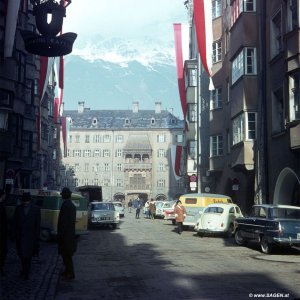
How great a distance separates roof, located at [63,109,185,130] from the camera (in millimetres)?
105812

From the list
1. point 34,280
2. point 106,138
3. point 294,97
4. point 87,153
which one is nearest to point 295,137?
point 294,97

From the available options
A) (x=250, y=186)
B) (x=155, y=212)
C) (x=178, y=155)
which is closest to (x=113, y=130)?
(x=178, y=155)

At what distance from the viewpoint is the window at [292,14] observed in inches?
834

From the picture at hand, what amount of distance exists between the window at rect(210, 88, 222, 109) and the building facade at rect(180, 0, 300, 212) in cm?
107

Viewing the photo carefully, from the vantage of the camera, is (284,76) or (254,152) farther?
(254,152)

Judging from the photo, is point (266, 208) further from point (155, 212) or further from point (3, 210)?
point (155, 212)

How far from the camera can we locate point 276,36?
25094 mm

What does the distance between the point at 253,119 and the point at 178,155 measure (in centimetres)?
2449

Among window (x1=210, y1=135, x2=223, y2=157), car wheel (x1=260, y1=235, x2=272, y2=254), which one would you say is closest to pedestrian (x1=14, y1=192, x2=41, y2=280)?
car wheel (x1=260, y1=235, x2=272, y2=254)

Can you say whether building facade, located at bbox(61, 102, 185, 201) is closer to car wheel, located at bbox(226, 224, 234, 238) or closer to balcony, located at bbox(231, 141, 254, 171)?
balcony, located at bbox(231, 141, 254, 171)

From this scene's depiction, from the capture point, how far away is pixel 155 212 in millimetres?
45438

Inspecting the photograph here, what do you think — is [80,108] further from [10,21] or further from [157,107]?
[10,21]

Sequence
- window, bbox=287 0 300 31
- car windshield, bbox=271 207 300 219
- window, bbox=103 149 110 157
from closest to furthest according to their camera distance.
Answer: car windshield, bbox=271 207 300 219 < window, bbox=287 0 300 31 < window, bbox=103 149 110 157

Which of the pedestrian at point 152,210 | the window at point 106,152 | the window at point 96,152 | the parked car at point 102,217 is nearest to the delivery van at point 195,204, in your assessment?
the parked car at point 102,217
